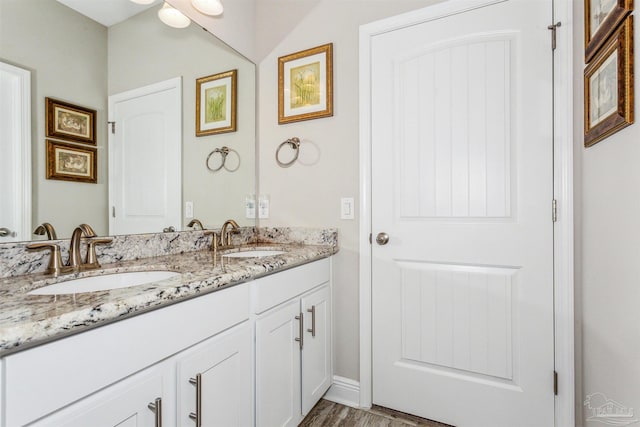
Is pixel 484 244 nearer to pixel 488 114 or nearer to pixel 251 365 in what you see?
pixel 488 114

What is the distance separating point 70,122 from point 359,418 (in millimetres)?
1803

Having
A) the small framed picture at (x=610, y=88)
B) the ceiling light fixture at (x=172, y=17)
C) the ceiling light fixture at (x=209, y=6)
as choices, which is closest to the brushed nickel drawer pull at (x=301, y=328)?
the small framed picture at (x=610, y=88)

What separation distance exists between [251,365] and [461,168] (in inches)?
49.2

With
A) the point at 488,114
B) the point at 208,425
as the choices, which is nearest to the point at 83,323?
the point at 208,425

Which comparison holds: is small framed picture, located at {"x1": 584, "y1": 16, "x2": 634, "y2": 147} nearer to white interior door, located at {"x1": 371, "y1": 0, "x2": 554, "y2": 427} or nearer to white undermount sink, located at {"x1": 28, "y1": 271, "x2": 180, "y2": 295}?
white interior door, located at {"x1": 371, "y1": 0, "x2": 554, "y2": 427}

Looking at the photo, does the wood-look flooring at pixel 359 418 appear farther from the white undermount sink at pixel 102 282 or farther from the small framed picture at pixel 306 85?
the small framed picture at pixel 306 85

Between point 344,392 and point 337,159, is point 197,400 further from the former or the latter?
point 337,159

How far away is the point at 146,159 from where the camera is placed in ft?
4.55

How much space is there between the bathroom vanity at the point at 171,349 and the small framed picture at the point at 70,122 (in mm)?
496

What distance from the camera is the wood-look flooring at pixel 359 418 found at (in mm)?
1528

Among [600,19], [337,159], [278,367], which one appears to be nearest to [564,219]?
[600,19]

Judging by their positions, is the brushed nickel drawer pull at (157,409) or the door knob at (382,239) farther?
the door knob at (382,239)

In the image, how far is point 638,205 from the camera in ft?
2.81

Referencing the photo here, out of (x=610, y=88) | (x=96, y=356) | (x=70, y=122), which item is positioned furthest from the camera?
(x=70, y=122)
